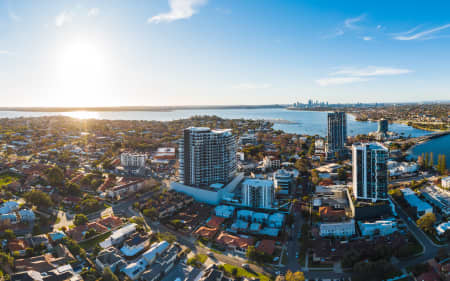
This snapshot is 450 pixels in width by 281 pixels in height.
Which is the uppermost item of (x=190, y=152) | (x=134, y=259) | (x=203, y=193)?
(x=190, y=152)

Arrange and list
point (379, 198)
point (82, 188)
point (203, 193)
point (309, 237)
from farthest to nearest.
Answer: point (82, 188), point (203, 193), point (379, 198), point (309, 237)

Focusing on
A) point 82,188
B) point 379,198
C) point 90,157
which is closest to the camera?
point 379,198

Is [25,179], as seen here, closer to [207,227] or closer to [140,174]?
[140,174]

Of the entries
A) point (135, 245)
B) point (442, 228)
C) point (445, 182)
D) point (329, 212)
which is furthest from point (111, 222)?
point (445, 182)

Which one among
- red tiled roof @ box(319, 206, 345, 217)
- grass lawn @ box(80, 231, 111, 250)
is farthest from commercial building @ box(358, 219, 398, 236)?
grass lawn @ box(80, 231, 111, 250)

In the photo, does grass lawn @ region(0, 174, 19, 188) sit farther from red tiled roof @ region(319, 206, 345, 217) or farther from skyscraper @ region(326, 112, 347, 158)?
skyscraper @ region(326, 112, 347, 158)

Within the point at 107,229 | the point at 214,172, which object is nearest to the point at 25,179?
the point at 107,229
